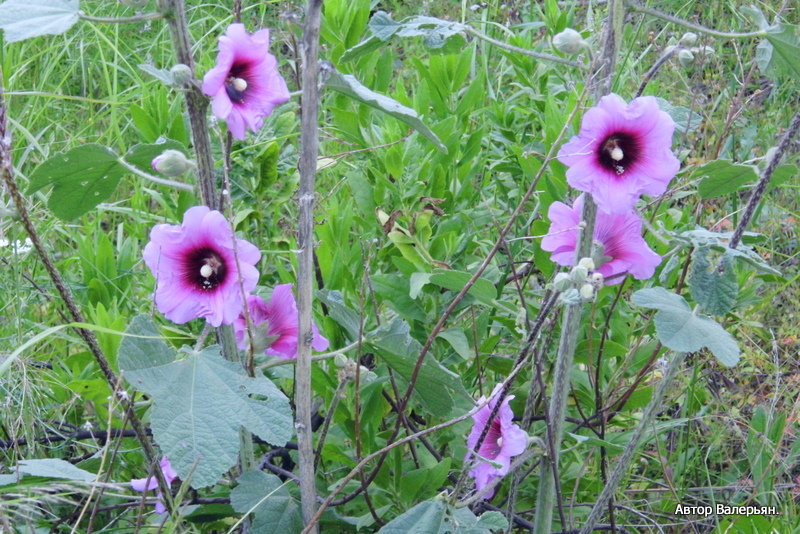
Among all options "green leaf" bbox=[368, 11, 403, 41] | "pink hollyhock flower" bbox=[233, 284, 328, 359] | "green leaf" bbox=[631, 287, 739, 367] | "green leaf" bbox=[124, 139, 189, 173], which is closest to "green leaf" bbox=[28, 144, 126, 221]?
"green leaf" bbox=[124, 139, 189, 173]

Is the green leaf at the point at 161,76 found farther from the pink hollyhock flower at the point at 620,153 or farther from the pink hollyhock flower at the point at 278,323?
the pink hollyhock flower at the point at 620,153

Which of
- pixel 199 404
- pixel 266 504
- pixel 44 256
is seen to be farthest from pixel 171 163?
pixel 266 504

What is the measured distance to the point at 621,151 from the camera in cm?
121

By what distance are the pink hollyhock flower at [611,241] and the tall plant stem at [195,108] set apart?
1.63 ft

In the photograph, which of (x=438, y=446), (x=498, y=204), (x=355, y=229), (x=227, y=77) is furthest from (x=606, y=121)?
(x=355, y=229)

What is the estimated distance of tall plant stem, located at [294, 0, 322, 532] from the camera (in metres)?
1.07

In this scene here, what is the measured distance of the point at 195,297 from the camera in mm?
1234

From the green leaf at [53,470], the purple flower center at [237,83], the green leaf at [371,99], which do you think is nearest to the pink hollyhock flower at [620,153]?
the green leaf at [371,99]

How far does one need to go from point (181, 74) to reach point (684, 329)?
2.41ft

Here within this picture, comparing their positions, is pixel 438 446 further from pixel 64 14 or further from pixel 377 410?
pixel 64 14

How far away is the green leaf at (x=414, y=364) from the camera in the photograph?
1.30m

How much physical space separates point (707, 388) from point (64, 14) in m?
1.72

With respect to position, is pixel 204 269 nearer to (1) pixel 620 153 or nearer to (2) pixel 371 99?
(2) pixel 371 99

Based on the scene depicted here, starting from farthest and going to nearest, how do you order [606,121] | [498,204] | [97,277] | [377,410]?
[498,204] < [97,277] < [377,410] < [606,121]
